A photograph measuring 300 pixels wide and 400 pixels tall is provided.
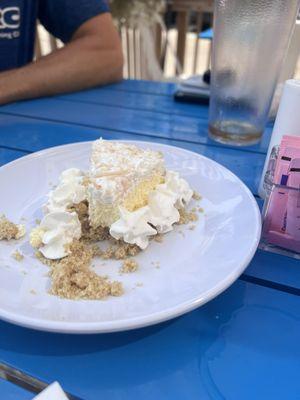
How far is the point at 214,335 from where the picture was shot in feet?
1.33

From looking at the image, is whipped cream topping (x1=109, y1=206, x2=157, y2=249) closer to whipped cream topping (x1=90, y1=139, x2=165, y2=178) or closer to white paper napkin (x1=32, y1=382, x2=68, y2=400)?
whipped cream topping (x1=90, y1=139, x2=165, y2=178)

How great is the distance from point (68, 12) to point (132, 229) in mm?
1230

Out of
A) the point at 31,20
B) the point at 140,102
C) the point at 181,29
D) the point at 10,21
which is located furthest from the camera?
the point at 181,29

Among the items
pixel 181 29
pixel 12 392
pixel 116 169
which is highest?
pixel 181 29

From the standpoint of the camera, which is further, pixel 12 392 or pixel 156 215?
pixel 156 215

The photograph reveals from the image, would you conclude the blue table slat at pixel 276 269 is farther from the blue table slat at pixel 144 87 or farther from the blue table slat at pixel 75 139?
the blue table slat at pixel 144 87

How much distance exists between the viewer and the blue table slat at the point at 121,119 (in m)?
0.95

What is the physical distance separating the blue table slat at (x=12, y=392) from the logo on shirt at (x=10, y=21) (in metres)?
1.30

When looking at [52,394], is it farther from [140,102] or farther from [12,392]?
[140,102]

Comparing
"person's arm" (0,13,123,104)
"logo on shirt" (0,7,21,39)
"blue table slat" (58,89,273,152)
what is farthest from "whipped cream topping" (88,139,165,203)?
"logo on shirt" (0,7,21,39)

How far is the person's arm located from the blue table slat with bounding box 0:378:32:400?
3.11ft

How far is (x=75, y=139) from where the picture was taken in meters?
0.90

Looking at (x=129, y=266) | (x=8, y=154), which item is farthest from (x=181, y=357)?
(x=8, y=154)

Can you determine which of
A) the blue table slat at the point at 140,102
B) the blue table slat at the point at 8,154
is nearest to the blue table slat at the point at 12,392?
the blue table slat at the point at 8,154
